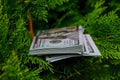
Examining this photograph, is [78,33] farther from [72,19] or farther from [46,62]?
[72,19]

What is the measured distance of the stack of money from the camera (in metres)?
1.60

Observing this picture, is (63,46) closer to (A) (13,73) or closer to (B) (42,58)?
(B) (42,58)

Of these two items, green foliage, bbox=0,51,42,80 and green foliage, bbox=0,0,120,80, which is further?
green foliage, bbox=0,0,120,80

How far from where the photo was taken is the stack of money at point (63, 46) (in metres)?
1.60

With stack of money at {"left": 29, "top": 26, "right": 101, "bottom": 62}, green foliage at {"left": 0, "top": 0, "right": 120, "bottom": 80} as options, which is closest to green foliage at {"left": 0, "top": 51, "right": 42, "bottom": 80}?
green foliage at {"left": 0, "top": 0, "right": 120, "bottom": 80}

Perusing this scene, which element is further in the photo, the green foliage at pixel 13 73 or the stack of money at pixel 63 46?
the stack of money at pixel 63 46

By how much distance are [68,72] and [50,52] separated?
0.20 m

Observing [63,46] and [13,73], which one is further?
[63,46]

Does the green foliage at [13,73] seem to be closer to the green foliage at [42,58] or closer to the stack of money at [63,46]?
the green foliage at [42,58]

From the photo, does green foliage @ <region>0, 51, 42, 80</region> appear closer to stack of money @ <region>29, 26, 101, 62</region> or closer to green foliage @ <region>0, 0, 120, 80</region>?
green foliage @ <region>0, 0, 120, 80</region>

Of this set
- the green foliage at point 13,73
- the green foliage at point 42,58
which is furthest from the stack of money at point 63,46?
the green foliage at point 13,73

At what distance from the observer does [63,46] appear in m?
1.63

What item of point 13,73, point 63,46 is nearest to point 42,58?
point 63,46

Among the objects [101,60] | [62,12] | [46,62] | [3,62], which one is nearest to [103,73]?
[101,60]
